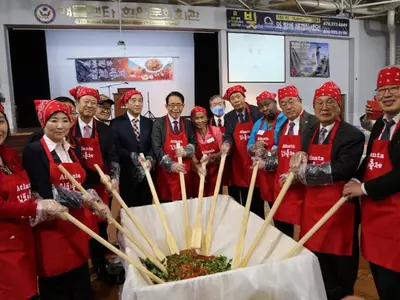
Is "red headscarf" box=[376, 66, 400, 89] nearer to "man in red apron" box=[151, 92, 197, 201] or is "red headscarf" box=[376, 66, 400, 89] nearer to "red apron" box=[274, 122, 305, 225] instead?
"red apron" box=[274, 122, 305, 225]

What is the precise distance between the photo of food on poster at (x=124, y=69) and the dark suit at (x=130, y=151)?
17.5 ft

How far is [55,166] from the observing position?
5.20ft

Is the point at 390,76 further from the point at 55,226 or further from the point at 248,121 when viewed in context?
the point at 55,226

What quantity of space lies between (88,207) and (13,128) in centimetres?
499

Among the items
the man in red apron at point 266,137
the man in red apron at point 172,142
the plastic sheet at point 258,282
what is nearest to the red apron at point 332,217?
the plastic sheet at point 258,282

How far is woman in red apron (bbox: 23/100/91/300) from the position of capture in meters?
1.57

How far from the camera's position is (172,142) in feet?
8.93

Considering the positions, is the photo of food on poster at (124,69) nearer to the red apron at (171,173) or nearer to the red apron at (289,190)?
the red apron at (171,173)

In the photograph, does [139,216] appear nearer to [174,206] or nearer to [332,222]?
[174,206]

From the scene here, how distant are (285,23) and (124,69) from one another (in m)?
3.71

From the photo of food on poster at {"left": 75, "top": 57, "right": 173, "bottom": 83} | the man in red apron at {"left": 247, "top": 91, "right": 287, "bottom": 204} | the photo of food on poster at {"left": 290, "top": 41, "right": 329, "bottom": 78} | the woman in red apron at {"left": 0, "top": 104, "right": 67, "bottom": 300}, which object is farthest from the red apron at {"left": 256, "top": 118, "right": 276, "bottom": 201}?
the photo of food on poster at {"left": 75, "top": 57, "right": 173, "bottom": 83}

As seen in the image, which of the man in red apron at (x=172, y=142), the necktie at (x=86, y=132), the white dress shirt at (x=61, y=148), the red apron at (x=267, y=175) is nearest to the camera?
the white dress shirt at (x=61, y=148)

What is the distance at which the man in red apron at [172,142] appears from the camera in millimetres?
2695

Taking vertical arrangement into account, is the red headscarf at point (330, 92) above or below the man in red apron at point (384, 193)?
above
